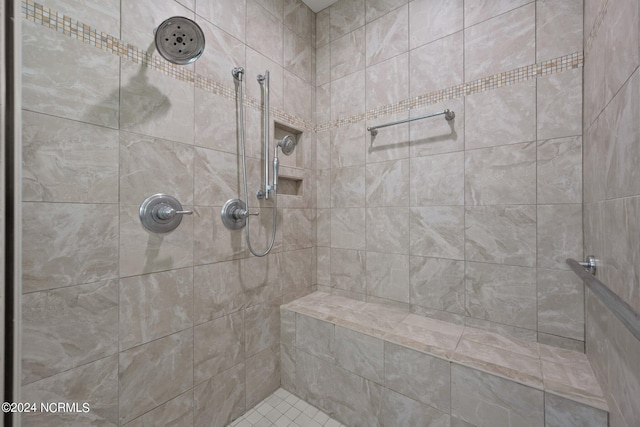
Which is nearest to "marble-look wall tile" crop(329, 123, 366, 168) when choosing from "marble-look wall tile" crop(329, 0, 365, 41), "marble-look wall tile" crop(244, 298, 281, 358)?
"marble-look wall tile" crop(329, 0, 365, 41)

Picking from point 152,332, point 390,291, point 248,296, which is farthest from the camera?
point 390,291

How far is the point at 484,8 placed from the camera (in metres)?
1.39

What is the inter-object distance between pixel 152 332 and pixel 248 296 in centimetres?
51

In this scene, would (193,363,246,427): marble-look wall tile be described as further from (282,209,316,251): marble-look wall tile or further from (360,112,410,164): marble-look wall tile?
(360,112,410,164): marble-look wall tile

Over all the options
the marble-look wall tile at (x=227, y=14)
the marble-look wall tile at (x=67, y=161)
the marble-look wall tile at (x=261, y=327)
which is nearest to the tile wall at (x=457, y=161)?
the marble-look wall tile at (x=261, y=327)

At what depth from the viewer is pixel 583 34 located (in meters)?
1.17

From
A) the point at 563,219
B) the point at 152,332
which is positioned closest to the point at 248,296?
the point at 152,332

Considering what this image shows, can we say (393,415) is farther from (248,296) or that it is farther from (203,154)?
(203,154)

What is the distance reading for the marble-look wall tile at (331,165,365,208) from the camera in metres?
1.82

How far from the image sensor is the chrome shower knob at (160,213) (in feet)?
3.71

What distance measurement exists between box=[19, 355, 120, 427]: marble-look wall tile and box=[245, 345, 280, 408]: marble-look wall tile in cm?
67

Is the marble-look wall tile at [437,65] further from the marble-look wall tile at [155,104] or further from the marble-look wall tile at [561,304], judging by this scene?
the marble-look wall tile at [155,104]

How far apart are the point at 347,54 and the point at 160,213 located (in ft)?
5.40

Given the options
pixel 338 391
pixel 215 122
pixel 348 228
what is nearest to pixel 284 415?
pixel 338 391
